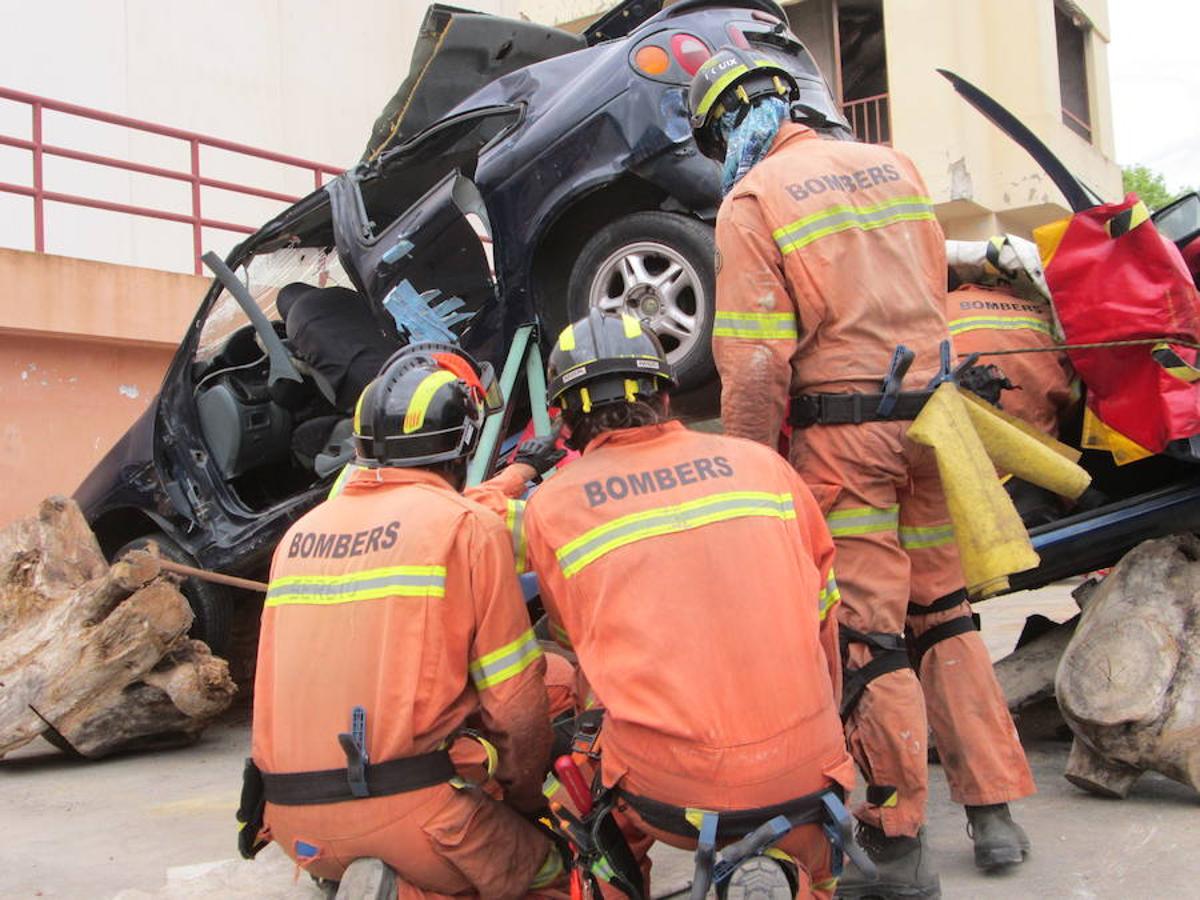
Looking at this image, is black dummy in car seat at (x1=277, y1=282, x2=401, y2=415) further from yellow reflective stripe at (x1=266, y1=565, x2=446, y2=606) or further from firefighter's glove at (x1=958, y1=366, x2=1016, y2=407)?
firefighter's glove at (x1=958, y1=366, x2=1016, y2=407)

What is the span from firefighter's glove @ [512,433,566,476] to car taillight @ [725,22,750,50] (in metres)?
1.48

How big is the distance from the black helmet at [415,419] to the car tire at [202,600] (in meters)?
2.74

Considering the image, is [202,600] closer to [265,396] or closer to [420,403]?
[265,396]

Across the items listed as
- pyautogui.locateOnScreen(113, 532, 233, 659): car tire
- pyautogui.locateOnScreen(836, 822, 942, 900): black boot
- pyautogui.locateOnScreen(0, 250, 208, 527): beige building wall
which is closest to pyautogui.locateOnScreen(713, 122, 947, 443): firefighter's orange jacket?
pyautogui.locateOnScreen(836, 822, 942, 900): black boot

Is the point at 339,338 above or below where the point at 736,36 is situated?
below

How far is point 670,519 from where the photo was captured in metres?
2.46

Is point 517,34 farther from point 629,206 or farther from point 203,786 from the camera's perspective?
point 203,786

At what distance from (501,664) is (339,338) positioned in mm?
2551

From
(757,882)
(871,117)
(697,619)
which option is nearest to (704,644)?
(697,619)

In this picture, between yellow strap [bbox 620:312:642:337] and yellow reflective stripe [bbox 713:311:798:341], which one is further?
yellow reflective stripe [bbox 713:311:798:341]

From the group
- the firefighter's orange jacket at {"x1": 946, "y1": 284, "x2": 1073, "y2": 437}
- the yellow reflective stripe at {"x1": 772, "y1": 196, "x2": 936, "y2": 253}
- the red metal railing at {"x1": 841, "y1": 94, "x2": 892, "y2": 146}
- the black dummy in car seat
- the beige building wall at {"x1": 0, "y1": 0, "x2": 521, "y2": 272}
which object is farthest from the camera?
the red metal railing at {"x1": 841, "y1": 94, "x2": 892, "y2": 146}

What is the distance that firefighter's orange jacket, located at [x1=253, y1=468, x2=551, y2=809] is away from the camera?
2.70m

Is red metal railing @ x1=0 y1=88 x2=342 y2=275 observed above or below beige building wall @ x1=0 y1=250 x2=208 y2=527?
above

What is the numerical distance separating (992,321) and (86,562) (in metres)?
4.03
